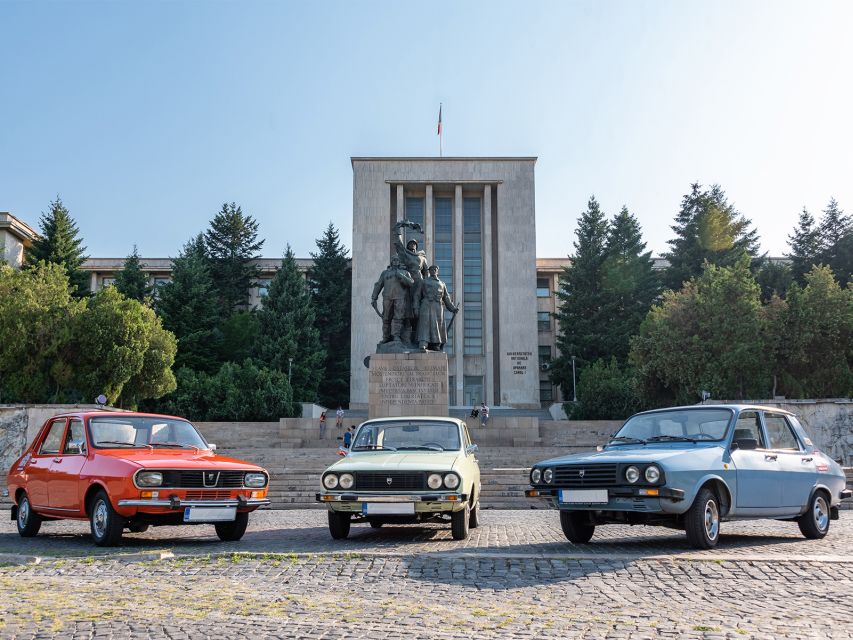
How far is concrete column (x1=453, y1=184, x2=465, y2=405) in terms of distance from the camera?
55.0 meters

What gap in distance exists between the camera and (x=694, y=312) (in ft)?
125

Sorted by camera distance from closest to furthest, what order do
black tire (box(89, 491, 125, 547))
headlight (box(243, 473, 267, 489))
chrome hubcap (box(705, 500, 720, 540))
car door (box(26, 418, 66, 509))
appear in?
chrome hubcap (box(705, 500, 720, 540))
black tire (box(89, 491, 125, 547))
headlight (box(243, 473, 267, 489))
car door (box(26, 418, 66, 509))

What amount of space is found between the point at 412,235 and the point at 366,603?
49.2m

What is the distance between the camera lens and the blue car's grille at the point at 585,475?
7.71 m

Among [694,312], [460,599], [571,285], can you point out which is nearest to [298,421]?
[694,312]

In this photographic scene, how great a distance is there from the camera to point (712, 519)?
773 centimetres

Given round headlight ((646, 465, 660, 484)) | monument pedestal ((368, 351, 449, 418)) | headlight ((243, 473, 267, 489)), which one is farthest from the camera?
monument pedestal ((368, 351, 449, 418))

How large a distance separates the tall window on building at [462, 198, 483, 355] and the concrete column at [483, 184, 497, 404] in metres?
0.36

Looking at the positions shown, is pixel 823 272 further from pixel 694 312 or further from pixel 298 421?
pixel 298 421

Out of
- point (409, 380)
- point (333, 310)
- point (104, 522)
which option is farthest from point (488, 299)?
point (104, 522)

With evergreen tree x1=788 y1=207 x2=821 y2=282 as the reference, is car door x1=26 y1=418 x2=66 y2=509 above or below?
below

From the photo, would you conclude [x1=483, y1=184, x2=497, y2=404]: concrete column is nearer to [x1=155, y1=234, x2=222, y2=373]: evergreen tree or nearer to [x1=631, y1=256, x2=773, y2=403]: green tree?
[x1=631, y1=256, x2=773, y2=403]: green tree

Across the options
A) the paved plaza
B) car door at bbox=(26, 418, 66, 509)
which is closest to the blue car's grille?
the paved plaza

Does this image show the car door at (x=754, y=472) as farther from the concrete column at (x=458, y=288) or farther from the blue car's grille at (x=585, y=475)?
the concrete column at (x=458, y=288)
